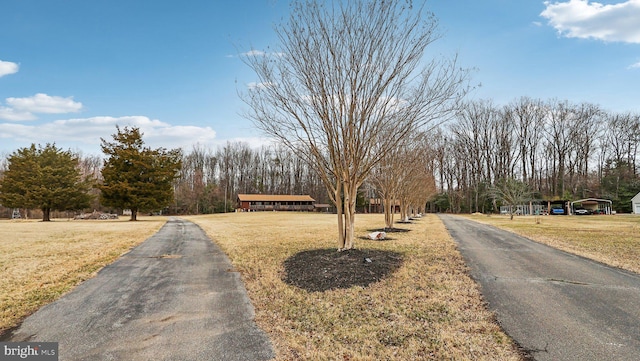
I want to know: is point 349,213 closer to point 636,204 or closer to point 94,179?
point 94,179

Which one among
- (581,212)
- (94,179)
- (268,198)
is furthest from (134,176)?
(581,212)

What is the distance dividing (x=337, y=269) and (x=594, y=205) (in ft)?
188

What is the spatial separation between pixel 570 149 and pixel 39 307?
65.1 meters

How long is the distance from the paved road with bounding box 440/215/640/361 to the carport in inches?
1934

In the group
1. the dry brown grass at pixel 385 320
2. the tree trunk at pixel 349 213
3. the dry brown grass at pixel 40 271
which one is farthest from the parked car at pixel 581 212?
the dry brown grass at pixel 40 271

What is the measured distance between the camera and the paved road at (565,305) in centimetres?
369

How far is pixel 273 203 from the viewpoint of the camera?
64375mm

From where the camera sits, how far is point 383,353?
11.5 feet

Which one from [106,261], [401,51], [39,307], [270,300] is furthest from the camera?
[106,261]

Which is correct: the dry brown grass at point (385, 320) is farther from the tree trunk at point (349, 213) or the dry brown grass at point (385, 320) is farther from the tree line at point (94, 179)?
the tree line at point (94, 179)

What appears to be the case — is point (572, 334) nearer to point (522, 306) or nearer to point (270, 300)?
point (522, 306)

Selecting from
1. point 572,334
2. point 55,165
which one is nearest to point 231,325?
point 572,334

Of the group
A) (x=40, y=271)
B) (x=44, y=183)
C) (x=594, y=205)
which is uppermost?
(x=44, y=183)

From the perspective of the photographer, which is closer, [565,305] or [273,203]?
[565,305]
